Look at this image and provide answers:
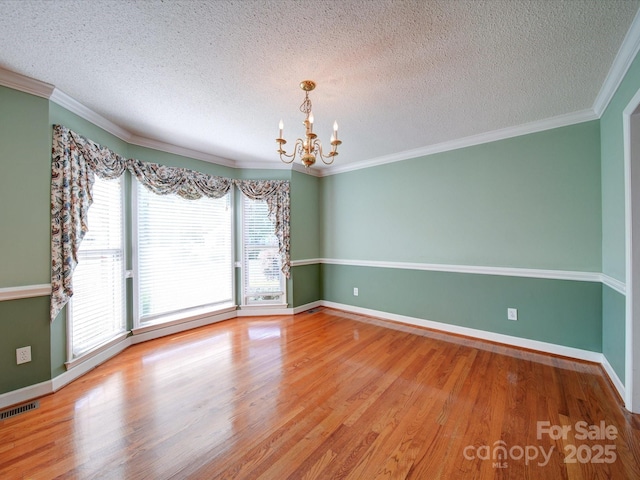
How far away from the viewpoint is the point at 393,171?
3.90 m

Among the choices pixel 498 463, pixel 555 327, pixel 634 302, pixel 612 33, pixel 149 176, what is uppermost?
pixel 612 33

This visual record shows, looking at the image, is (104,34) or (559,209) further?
(559,209)

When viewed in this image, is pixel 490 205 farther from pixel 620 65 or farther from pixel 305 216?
pixel 305 216

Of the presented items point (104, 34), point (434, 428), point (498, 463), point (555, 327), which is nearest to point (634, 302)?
point (555, 327)

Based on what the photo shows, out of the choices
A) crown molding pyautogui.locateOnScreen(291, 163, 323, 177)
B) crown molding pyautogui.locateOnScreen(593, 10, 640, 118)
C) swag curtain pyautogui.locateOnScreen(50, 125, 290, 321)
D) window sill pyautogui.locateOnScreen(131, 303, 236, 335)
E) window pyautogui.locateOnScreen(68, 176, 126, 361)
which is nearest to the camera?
crown molding pyautogui.locateOnScreen(593, 10, 640, 118)

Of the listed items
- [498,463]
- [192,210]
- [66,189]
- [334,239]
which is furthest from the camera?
[334,239]

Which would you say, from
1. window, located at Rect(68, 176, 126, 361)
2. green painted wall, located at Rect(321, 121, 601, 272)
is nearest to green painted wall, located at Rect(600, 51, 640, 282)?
green painted wall, located at Rect(321, 121, 601, 272)

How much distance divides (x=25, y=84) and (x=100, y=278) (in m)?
1.77

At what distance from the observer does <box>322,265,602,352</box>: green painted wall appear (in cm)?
260

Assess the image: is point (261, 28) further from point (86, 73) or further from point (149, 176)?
point (149, 176)

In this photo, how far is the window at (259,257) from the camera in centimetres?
→ 414

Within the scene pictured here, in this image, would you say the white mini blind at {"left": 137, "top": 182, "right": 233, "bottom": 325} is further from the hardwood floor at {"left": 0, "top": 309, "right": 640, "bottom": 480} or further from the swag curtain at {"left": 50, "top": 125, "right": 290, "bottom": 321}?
the hardwood floor at {"left": 0, "top": 309, "right": 640, "bottom": 480}

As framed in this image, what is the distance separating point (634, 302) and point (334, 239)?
3460mm

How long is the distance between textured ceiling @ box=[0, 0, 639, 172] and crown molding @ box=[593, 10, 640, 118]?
42 millimetres
